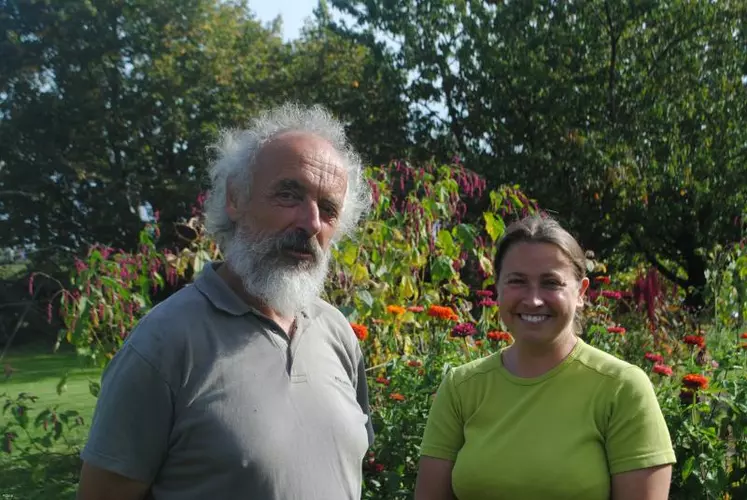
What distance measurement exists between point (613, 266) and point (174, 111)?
12.5m

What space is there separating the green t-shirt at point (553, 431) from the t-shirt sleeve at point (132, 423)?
738 millimetres

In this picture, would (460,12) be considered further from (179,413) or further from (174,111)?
(179,413)

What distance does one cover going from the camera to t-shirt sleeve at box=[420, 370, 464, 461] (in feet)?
6.70

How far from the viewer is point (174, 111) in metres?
22.5

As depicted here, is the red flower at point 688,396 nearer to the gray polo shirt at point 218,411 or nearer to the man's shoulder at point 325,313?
the man's shoulder at point 325,313

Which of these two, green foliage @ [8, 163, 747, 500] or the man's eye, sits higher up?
the man's eye

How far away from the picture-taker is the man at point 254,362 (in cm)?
158

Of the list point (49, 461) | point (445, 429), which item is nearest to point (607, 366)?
point (445, 429)

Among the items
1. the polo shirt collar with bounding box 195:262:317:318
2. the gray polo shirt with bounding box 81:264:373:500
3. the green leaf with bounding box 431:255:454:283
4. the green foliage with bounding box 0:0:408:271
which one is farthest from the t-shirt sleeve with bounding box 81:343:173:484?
the green foliage with bounding box 0:0:408:271

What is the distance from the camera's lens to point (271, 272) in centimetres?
182

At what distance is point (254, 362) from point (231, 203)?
0.43 m

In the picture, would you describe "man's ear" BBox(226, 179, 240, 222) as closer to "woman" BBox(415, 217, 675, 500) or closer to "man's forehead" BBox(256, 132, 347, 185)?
"man's forehead" BBox(256, 132, 347, 185)

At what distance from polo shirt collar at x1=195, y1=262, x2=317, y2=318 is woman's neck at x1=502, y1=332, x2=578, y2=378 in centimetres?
66

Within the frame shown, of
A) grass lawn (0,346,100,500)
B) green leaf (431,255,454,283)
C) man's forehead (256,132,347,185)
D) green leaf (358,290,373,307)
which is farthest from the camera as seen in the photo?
green leaf (431,255,454,283)
